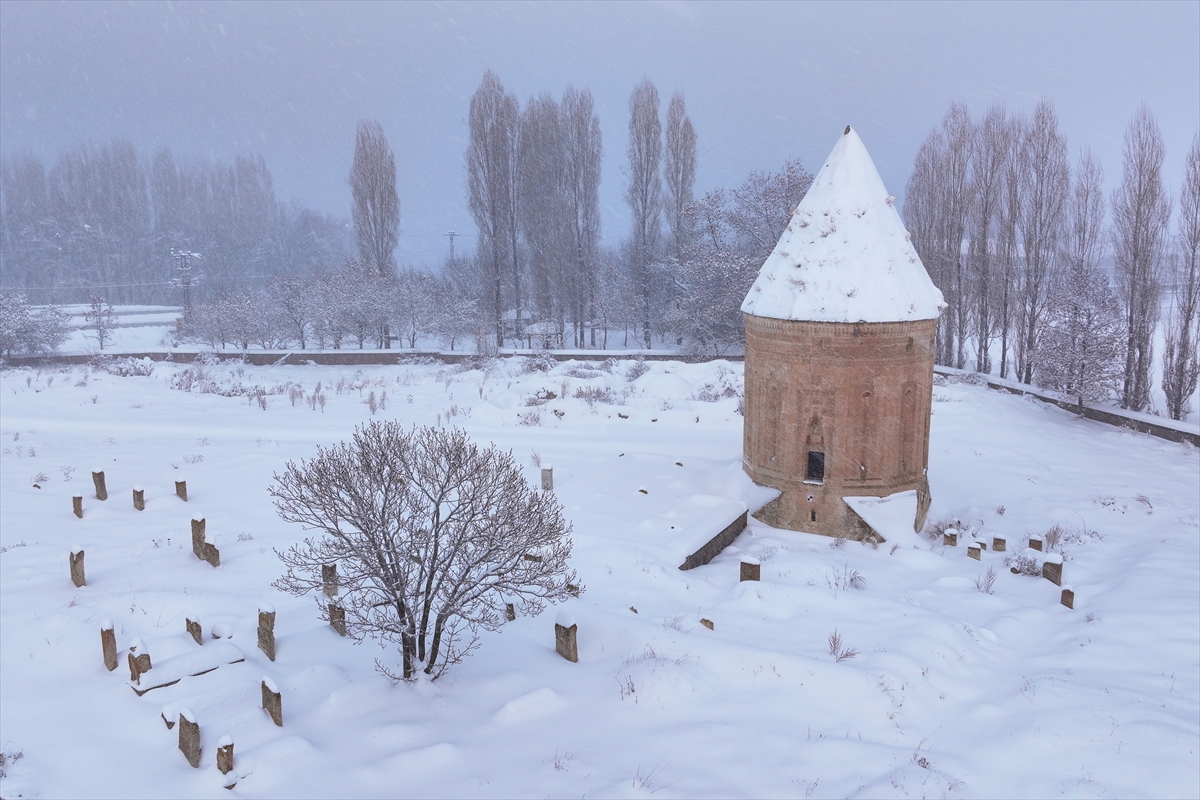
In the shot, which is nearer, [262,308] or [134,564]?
[134,564]

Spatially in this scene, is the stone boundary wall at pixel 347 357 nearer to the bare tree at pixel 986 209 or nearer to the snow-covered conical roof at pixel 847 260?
the bare tree at pixel 986 209

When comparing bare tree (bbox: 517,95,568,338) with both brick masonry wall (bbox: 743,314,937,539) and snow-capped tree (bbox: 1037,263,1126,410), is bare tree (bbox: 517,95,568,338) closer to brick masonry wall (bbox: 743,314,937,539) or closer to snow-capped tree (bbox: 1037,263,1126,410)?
snow-capped tree (bbox: 1037,263,1126,410)

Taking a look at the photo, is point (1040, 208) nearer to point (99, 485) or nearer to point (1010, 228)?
point (1010, 228)

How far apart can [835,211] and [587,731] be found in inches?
309

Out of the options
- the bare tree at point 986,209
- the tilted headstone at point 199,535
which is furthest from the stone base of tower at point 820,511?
the bare tree at point 986,209

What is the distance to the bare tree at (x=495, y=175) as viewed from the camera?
1389 inches

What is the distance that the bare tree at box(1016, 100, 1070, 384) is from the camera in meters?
26.8

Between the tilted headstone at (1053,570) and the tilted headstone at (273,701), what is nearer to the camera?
the tilted headstone at (273,701)

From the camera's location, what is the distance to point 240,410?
17.7 meters

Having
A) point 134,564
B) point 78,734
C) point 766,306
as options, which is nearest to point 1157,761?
point 766,306

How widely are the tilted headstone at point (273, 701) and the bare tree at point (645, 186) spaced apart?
31.7m

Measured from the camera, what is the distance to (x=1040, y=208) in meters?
27.1

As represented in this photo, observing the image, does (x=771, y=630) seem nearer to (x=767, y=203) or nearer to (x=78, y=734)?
(x=78, y=734)

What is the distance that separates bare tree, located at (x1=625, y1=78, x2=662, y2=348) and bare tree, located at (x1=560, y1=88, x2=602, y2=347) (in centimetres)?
191
